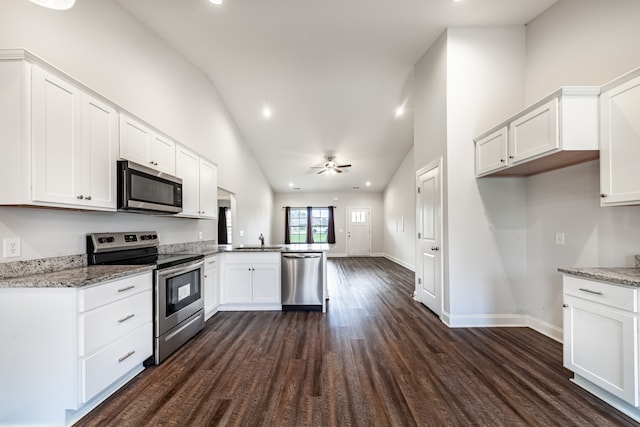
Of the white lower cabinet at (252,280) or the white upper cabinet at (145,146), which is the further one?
the white lower cabinet at (252,280)

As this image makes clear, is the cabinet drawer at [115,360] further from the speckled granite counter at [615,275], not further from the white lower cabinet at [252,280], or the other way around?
the speckled granite counter at [615,275]

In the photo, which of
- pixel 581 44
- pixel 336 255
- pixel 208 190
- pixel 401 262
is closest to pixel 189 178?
pixel 208 190

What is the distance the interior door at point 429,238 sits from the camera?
362 centimetres

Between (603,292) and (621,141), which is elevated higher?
(621,141)

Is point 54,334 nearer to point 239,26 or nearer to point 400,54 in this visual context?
point 239,26

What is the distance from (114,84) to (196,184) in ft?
4.41

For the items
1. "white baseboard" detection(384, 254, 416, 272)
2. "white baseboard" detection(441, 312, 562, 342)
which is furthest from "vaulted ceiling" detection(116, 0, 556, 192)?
"white baseboard" detection(441, 312, 562, 342)

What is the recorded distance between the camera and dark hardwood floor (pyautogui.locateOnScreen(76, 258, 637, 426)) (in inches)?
69.6

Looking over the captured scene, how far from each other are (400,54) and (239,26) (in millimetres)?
2216

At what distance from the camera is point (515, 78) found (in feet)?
11.1

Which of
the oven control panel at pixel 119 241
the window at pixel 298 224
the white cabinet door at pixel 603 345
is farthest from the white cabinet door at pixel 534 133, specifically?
the window at pixel 298 224

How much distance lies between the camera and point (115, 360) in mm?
1984

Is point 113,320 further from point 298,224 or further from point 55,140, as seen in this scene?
point 298,224

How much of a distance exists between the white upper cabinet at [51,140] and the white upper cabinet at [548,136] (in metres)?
3.67
